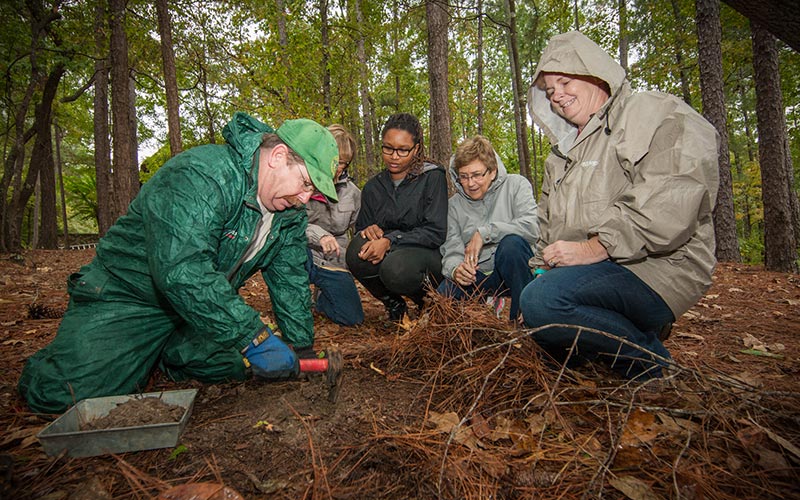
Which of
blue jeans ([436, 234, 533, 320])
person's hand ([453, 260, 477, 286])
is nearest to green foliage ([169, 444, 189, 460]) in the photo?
blue jeans ([436, 234, 533, 320])

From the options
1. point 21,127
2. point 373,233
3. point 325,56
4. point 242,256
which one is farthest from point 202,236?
point 21,127

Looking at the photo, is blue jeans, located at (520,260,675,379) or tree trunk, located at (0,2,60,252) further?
tree trunk, located at (0,2,60,252)

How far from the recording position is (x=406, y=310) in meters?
3.66

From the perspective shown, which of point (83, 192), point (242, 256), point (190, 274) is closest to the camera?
point (190, 274)

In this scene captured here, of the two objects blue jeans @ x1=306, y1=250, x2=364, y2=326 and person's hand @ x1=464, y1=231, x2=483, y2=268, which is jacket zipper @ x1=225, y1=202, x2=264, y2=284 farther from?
person's hand @ x1=464, y1=231, x2=483, y2=268

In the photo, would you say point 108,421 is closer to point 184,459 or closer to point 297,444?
point 184,459

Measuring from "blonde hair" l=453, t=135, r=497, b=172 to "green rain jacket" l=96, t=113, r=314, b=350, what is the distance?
1396mm

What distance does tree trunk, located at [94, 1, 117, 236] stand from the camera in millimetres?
8750

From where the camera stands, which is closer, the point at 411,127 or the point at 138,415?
the point at 138,415

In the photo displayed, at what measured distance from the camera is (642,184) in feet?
5.89

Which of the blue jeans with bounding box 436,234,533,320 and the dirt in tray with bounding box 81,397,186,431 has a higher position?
the blue jeans with bounding box 436,234,533,320

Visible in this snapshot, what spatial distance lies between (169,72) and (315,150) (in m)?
6.64

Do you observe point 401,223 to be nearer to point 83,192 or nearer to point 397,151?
point 397,151

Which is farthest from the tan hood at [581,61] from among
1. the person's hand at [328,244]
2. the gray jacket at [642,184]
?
the person's hand at [328,244]
